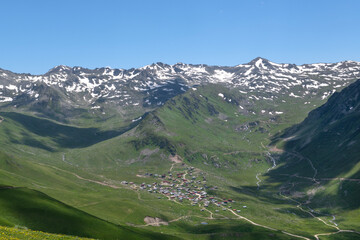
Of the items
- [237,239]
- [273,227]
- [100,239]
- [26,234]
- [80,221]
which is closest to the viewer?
[26,234]

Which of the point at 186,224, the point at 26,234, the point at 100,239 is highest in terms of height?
the point at 26,234

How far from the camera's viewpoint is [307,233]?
596 feet

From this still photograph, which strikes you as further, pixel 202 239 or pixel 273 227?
pixel 273 227

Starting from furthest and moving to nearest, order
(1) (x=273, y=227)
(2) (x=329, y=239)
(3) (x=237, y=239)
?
(1) (x=273, y=227) → (2) (x=329, y=239) → (3) (x=237, y=239)

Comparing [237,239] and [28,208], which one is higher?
[28,208]

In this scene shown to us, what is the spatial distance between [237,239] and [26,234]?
408 ft

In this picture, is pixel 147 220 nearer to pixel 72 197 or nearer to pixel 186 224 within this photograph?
pixel 186 224

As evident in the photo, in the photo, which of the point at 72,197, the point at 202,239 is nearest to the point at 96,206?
the point at 72,197

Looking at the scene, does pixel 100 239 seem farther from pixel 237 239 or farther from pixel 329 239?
pixel 329 239

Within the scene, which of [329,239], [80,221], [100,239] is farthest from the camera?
[329,239]

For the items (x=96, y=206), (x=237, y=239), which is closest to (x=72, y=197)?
(x=96, y=206)

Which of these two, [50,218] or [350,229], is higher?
[50,218]

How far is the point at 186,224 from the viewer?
611ft

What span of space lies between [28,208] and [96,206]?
3939 inches
